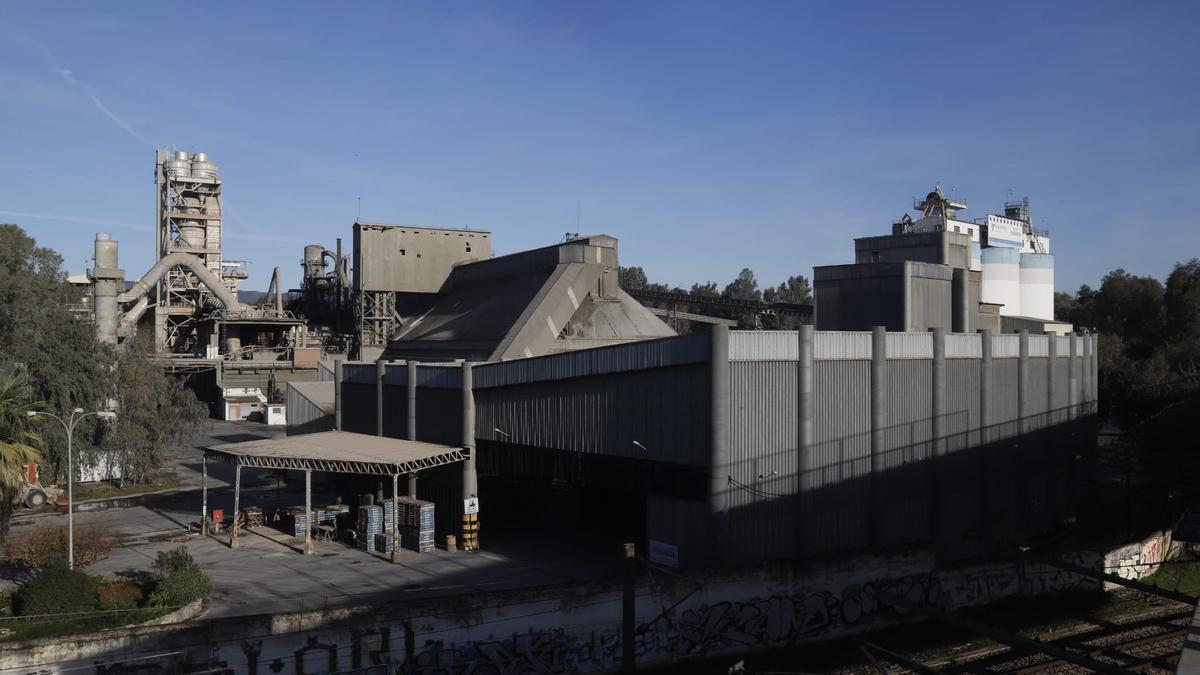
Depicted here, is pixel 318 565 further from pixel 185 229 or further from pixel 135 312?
pixel 185 229

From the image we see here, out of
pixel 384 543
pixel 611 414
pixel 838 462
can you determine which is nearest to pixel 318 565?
pixel 384 543

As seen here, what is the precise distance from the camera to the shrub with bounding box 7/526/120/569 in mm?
29766

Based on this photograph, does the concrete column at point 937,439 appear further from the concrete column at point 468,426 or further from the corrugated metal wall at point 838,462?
the concrete column at point 468,426

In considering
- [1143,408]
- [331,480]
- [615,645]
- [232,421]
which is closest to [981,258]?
[1143,408]

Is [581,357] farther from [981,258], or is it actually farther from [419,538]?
[981,258]

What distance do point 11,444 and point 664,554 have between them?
19817 millimetres

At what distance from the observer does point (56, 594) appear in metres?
23.8

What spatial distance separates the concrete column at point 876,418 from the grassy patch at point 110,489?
119 ft

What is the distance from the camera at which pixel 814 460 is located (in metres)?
29.0

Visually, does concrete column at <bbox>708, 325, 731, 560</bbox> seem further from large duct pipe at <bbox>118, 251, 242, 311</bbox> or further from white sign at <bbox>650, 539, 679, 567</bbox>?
large duct pipe at <bbox>118, 251, 242, 311</bbox>

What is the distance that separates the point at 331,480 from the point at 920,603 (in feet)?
108

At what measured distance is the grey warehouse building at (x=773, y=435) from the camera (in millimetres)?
27688

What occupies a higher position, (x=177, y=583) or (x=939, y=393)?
(x=939, y=393)

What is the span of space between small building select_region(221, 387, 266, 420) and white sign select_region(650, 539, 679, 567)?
2405 inches
